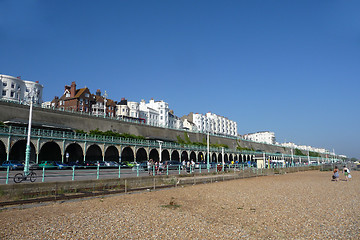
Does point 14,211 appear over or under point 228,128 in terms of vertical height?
under

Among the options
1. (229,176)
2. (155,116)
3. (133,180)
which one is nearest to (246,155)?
(155,116)

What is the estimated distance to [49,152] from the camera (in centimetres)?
4681

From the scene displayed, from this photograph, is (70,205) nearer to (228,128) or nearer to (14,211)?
(14,211)

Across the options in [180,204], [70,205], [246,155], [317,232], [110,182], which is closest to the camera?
[317,232]

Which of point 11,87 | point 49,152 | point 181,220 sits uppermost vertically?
point 11,87

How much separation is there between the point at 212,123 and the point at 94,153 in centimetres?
9662

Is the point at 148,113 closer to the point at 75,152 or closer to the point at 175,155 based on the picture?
the point at 175,155


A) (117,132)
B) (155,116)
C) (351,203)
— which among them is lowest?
(351,203)

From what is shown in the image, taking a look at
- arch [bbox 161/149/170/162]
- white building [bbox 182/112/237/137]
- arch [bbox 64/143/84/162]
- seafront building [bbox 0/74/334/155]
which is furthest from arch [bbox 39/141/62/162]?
white building [bbox 182/112/237/137]

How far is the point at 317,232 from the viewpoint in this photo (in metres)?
9.00

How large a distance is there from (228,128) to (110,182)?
472 feet

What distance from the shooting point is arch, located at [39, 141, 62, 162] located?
46.0 m

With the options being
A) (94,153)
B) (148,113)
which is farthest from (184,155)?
(148,113)

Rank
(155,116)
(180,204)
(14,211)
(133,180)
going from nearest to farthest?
(14,211)
(180,204)
(133,180)
(155,116)
